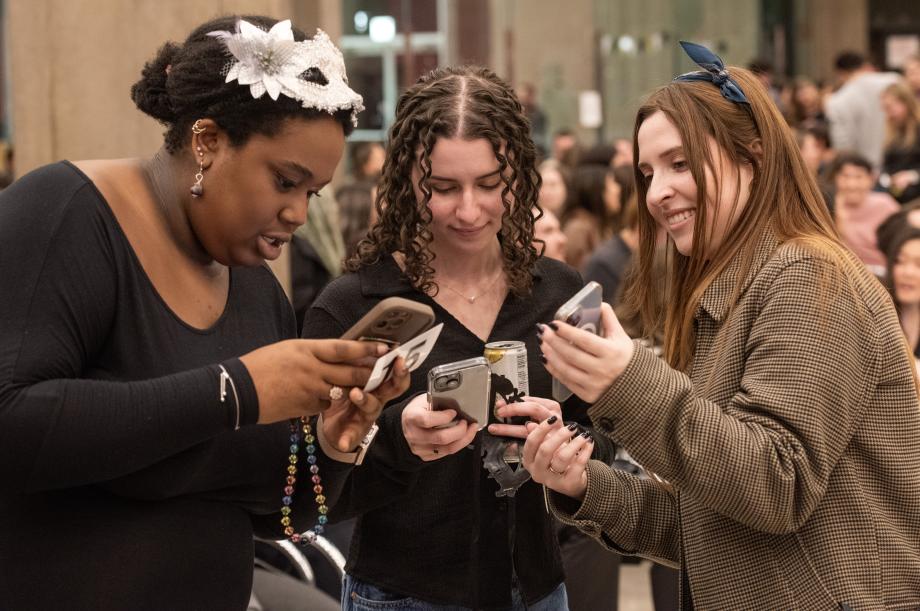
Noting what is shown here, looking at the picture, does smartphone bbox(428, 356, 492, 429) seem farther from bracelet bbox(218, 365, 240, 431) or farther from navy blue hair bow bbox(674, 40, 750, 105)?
navy blue hair bow bbox(674, 40, 750, 105)

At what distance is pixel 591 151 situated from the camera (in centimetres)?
1019

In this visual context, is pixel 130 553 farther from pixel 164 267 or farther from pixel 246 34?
pixel 246 34

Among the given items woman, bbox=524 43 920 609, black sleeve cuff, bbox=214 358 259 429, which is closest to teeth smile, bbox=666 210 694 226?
woman, bbox=524 43 920 609

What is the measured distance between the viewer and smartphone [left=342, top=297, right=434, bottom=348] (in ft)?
6.73

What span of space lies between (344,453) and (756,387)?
781 millimetres

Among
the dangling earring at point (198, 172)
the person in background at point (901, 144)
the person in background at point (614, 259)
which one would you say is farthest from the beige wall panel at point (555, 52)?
the dangling earring at point (198, 172)

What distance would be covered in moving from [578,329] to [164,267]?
2.31ft

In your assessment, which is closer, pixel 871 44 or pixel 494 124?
pixel 494 124

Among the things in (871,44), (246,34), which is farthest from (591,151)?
(871,44)

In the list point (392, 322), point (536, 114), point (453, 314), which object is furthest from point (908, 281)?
point (536, 114)

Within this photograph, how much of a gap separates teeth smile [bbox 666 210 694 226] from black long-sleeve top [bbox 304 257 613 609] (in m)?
0.48

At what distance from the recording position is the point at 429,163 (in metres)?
2.78

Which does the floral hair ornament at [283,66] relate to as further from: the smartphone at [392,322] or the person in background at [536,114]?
the person in background at [536,114]

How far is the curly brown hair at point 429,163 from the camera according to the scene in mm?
2805
